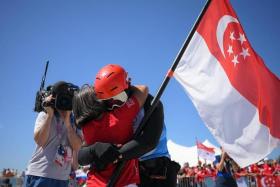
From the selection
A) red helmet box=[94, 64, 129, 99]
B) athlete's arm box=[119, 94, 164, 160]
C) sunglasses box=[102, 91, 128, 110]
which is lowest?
athlete's arm box=[119, 94, 164, 160]

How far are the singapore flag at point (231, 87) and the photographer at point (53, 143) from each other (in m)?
1.50

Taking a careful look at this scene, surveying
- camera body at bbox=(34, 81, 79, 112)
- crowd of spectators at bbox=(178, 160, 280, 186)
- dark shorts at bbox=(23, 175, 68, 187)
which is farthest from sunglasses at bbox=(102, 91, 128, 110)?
crowd of spectators at bbox=(178, 160, 280, 186)

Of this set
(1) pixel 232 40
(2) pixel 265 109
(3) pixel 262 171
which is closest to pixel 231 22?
(1) pixel 232 40

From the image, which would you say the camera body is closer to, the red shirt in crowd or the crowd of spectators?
the red shirt in crowd

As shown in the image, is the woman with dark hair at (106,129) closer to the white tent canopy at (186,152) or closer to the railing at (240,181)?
the railing at (240,181)

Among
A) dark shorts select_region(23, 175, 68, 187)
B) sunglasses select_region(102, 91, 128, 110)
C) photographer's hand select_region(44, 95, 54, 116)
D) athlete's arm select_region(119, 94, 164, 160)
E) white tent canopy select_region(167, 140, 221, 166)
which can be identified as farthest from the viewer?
white tent canopy select_region(167, 140, 221, 166)

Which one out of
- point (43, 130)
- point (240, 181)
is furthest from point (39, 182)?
point (240, 181)

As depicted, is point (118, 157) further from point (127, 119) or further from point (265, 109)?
point (265, 109)

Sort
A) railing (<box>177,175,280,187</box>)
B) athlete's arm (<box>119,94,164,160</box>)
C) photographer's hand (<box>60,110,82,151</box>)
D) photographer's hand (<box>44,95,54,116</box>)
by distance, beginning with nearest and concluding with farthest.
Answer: athlete's arm (<box>119,94,164,160</box>) → photographer's hand (<box>44,95,54,116</box>) → photographer's hand (<box>60,110,82,151</box>) → railing (<box>177,175,280,187</box>)

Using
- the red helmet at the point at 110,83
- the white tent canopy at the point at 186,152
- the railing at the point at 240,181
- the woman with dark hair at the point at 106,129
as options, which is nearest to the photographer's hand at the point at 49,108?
the woman with dark hair at the point at 106,129

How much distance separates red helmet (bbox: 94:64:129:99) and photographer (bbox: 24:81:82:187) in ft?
4.48

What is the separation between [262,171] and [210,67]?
12637 millimetres

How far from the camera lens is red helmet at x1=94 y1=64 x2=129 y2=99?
7.13 ft

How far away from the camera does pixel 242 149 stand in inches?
138
